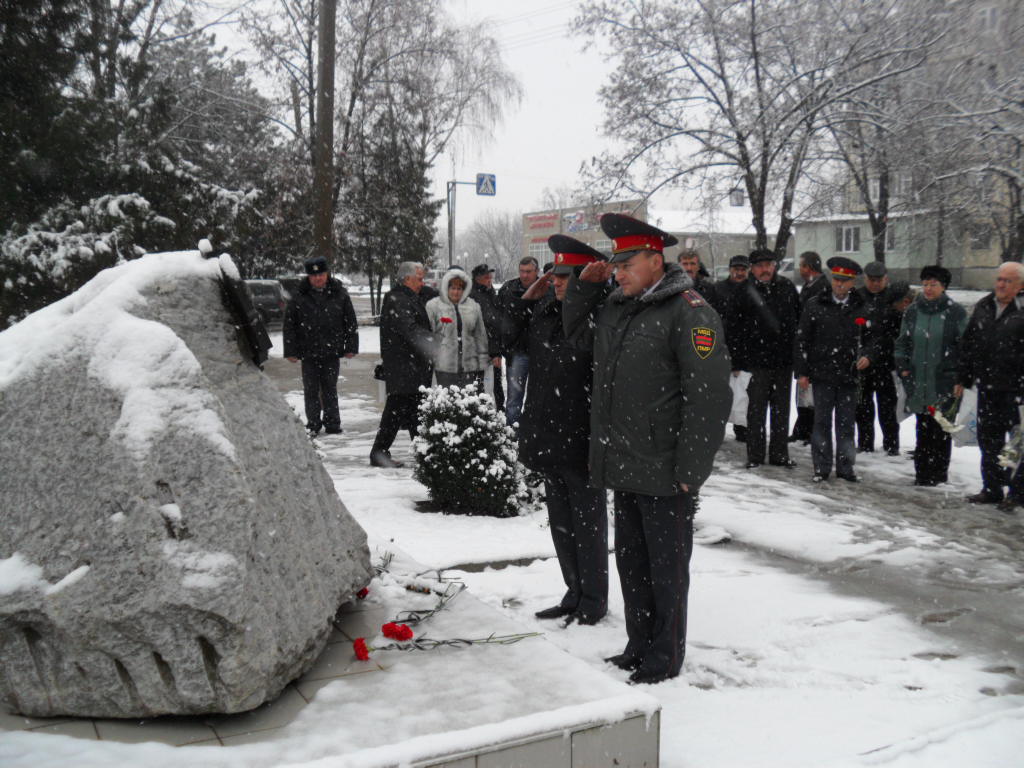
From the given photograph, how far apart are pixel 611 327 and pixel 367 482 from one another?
419 cm

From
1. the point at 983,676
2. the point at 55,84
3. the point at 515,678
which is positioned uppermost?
the point at 55,84

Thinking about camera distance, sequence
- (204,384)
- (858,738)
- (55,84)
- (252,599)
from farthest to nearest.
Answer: (55,84), (858,738), (204,384), (252,599)

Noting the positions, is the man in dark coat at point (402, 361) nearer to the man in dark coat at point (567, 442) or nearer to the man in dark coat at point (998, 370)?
the man in dark coat at point (567, 442)

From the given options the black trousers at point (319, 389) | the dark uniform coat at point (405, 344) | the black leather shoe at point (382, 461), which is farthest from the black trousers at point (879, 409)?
the black trousers at point (319, 389)

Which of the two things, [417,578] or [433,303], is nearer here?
[417,578]

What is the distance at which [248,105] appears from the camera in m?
25.2

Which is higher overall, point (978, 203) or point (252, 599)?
point (978, 203)

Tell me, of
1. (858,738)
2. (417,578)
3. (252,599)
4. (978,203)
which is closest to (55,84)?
(417,578)

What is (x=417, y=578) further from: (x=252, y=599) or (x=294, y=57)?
(x=294, y=57)

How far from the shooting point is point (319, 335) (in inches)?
402

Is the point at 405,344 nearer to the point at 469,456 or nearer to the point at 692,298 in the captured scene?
the point at 469,456

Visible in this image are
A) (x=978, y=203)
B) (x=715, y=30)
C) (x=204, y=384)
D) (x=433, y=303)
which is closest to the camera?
(x=204, y=384)

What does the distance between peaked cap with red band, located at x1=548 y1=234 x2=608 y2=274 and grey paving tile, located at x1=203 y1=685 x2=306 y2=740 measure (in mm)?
2401

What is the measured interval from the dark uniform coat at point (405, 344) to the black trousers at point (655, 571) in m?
4.73
